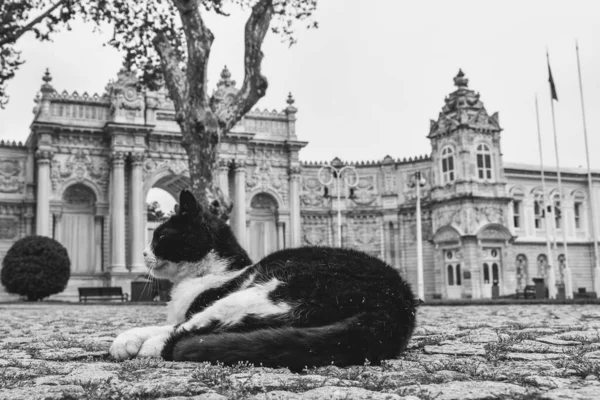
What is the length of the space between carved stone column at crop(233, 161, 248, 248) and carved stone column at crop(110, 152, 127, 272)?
6.47m

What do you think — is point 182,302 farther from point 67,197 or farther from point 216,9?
point 67,197

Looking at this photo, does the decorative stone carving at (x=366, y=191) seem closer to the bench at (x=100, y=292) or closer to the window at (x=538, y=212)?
the window at (x=538, y=212)

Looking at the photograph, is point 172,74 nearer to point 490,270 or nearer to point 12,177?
point 12,177

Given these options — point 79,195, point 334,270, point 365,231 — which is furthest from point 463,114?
point 334,270

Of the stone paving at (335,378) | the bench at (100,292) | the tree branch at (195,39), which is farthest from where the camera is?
the bench at (100,292)

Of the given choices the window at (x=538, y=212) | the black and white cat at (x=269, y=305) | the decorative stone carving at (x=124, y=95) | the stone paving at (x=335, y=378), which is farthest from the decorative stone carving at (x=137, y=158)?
the black and white cat at (x=269, y=305)

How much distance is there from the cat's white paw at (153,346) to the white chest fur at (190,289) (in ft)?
1.62

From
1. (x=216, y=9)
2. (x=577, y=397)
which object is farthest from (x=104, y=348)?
(x=216, y=9)

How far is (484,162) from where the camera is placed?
3875 cm

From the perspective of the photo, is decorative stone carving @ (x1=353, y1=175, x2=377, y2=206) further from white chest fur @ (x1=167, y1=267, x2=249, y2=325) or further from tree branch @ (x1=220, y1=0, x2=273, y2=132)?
white chest fur @ (x1=167, y1=267, x2=249, y2=325)

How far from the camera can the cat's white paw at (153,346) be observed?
4.11m

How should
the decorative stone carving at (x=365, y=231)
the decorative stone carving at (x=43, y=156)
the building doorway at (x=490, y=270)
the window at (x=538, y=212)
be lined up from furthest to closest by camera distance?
1. the window at (x=538, y=212)
2. the decorative stone carving at (x=365, y=231)
3. the building doorway at (x=490, y=270)
4. the decorative stone carving at (x=43, y=156)

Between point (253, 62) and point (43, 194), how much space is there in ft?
72.7

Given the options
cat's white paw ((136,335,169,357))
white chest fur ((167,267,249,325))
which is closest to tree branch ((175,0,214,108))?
white chest fur ((167,267,249,325))
